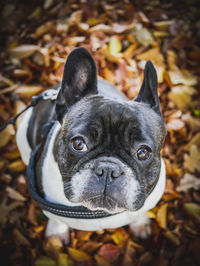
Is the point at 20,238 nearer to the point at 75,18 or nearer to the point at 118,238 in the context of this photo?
the point at 118,238

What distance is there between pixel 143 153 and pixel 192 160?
130 centimetres

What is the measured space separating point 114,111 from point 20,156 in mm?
1700

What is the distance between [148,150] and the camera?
5.27 feet

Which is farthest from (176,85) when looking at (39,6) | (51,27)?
(39,6)

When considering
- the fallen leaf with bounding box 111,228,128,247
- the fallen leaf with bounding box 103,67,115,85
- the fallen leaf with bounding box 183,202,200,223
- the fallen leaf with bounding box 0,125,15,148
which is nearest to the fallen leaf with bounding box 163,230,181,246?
the fallen leaf with bounding box 183,202,200,223

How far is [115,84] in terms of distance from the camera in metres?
3.14

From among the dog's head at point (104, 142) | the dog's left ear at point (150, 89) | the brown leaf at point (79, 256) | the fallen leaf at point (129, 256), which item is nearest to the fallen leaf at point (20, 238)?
the brown leaf at point (79, 256)

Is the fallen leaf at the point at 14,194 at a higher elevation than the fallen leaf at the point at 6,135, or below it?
below

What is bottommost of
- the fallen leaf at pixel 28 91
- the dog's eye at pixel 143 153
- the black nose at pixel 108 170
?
the fallen leaf at pixel 28 91

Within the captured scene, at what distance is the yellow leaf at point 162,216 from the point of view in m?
2.41

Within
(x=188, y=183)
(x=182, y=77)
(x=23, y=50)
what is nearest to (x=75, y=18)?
(x=23, y=50)

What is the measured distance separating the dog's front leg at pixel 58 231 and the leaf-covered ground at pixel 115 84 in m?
0.05

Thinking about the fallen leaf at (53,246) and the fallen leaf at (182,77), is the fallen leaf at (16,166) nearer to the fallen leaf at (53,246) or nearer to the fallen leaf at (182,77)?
the fallen leaf at (53,246)

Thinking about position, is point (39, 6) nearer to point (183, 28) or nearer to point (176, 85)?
point (183, 28)
